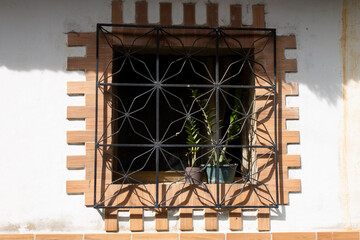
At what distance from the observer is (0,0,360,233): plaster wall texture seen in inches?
115

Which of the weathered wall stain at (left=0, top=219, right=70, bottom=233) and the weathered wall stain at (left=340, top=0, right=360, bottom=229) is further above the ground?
the weathered wall stain at (left=340, top=0, right=360, bottom=229)

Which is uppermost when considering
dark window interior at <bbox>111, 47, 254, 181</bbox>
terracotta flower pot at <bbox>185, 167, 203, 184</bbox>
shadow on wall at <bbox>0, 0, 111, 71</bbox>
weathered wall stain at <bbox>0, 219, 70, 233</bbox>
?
shadow on wall at <bbox>0, 0, 111, 71</bbox>

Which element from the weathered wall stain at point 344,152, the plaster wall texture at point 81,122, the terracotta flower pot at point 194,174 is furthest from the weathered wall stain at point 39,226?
the weathered wall stain at point 344,152

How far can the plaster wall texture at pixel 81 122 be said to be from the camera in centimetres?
292

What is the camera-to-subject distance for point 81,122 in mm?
2977

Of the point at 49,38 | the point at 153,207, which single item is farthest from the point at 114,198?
the point at 49,38

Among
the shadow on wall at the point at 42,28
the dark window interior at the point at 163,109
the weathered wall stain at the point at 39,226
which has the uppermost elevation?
the shadow on wall at the point at 42,28

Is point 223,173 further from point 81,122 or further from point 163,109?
point 81,122

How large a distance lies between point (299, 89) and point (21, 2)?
2250 millimetres

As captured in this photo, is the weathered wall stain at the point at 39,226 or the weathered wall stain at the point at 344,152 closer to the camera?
the weathered wall stain at the point at 39,226

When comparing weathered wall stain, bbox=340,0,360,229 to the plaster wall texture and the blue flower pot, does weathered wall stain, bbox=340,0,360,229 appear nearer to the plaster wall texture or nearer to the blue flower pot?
the plaster wall texture

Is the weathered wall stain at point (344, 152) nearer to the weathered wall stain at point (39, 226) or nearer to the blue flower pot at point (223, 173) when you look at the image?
the blue flower pot at point (223, 173)

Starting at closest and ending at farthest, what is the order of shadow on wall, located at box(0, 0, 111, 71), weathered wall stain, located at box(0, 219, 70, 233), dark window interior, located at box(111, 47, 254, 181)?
weathered wall stain, located at box(0, 219, 70, 233) → shadow on wall, located at box(0, 0, 111, 71) → dark window interior, located at box(111, 47, 254, 181)

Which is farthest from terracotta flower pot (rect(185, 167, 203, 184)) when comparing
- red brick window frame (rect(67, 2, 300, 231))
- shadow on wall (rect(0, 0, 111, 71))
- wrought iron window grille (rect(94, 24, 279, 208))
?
shadow on wall (rect(0, 0, 111, 71))
